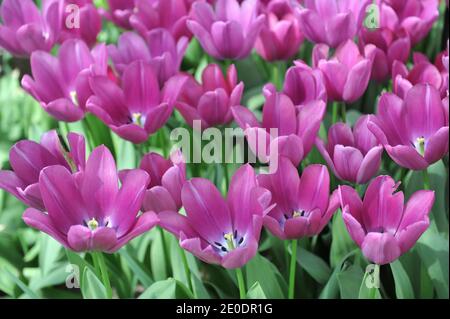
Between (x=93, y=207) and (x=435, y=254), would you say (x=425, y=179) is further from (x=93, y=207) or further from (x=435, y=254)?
(x=93, y=207)

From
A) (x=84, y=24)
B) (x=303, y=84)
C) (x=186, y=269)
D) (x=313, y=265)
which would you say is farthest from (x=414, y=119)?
(x=84, y=24)

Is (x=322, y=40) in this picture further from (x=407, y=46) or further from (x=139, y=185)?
(x=139, y=185)

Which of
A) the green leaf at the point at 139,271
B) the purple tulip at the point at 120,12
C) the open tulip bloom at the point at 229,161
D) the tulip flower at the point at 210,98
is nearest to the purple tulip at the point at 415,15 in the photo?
the open tulip bloom at the point at 229,161

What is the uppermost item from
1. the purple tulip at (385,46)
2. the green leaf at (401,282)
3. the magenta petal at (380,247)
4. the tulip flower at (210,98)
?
the purple tulip at (385,46)

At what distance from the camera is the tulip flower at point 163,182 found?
3.03 ft

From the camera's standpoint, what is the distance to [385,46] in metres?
1.26

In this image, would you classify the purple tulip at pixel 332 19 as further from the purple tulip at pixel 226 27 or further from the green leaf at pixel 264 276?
the green leaf at pixel 264 276

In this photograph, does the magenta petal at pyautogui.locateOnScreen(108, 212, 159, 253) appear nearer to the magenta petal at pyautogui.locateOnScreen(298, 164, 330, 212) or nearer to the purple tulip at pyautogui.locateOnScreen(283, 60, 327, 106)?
the magenta petal at pyautogui.locateOnScreen(298, 164, 330, 212)

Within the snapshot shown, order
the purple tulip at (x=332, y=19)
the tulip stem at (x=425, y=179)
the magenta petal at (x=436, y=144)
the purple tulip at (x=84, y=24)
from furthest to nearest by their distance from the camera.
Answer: the purple tulip at (x=84, y=24) < the purple tulip at (x=332, y=19) < the tulip stem at (x=425, y=179) < the magenta petal at (x=436, y=144)

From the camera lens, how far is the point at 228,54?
1.26 meters

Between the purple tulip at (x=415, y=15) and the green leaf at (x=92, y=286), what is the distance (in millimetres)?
661

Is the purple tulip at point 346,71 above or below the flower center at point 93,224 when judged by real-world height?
above

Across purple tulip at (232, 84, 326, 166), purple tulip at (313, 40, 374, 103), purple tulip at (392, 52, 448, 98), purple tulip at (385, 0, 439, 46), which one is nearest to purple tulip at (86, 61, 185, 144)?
purple tulip at (232, 84, 326, 166)

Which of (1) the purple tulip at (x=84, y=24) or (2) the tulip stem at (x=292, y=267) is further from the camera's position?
(1) the purple tulip at (x=84, y=24)
